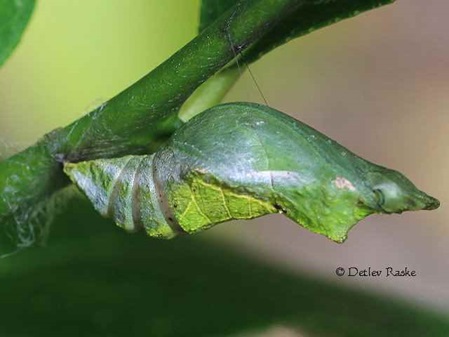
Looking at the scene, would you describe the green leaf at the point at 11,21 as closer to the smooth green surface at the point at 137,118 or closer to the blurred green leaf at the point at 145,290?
the smooth green surface at the point at 137,118

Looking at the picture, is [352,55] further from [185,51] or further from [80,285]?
[185,51]

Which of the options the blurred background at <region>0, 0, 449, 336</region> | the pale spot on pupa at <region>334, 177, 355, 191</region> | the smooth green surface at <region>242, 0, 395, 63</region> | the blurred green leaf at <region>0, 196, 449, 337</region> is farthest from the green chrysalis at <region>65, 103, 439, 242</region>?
the blurred background at <region>0, 0, 449, 336</region>

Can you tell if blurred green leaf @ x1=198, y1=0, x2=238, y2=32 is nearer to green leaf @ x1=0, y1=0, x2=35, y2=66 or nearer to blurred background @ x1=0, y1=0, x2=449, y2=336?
green leaf @ x1=0, y1=0, x2=35, y2=66

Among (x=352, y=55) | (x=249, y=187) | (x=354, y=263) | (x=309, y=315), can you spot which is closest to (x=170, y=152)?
(x=249, y=187)

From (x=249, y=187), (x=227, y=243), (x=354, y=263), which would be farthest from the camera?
(x=354, y=263)

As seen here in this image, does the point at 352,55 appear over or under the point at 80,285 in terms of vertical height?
over

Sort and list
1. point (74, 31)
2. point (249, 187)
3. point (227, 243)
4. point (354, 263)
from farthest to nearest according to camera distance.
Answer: point (74, 31) < point (354, 263) < point (227, 243) < point (249, 187)

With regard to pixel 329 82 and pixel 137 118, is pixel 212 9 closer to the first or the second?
pixel 137 118
